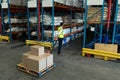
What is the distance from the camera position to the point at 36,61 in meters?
5.25

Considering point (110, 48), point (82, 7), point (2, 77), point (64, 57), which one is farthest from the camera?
point (82, 7)

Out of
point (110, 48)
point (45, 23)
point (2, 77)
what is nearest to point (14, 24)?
point (45, 23)

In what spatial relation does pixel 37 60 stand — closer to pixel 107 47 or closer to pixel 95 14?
pixel 107 47

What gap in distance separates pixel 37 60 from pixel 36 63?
135 mm

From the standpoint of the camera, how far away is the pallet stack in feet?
17.4

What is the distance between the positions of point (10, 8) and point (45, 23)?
3931mm

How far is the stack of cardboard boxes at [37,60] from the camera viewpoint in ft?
17.4

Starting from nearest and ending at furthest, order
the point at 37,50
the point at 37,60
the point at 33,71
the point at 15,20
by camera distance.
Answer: the point at 37,60, the point at 33,71, the point at 37,50, the point at 15,20

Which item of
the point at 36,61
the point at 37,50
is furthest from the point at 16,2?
the point at 36,61

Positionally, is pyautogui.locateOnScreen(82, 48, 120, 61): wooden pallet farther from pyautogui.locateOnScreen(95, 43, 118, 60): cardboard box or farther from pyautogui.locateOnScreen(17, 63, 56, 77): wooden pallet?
pyautogui.locateOnScreen(17, 63, 56, 77): wooden pallet

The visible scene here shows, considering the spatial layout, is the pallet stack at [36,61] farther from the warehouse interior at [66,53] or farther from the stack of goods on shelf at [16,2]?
the stack of goods on shelf at [16,2]

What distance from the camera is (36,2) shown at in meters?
9.44

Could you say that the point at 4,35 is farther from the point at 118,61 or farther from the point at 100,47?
the point at 118,61

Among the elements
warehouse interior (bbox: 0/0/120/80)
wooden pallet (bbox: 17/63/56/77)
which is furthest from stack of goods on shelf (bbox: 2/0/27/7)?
wooden pallet (bbox: 17/63/56/77)
